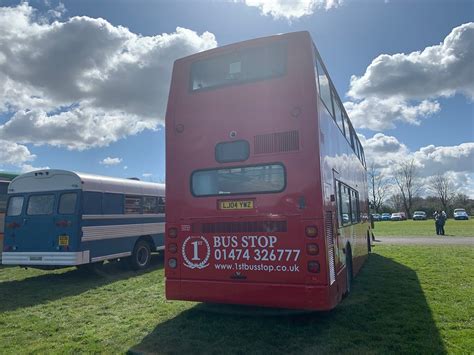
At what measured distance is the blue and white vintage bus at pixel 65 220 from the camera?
959cm

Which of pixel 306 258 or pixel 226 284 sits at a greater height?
pixel 306 258

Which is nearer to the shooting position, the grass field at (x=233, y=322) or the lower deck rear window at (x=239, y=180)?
the grass field at (x=233, y=322)

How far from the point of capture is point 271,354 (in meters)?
4.69

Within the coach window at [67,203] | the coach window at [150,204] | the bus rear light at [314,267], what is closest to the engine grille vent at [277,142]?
the bus rear light at [314,267]

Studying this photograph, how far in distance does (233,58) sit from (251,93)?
2.61 feet

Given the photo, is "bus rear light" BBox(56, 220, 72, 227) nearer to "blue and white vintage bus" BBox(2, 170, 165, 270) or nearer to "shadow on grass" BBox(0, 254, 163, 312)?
"blue and white vintage bus" BBox(2, 170, 165, 270)

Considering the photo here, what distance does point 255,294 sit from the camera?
5.40 m

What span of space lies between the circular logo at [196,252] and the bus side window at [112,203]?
17.5ft

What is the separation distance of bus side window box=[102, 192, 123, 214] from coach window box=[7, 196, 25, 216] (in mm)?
2195

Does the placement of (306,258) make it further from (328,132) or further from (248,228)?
(328,132)

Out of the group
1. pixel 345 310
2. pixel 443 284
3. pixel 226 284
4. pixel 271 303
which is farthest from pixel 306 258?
pixel 443 284

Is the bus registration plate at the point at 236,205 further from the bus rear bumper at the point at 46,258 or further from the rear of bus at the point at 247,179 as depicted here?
the bus rear bumper at the point at 46,258

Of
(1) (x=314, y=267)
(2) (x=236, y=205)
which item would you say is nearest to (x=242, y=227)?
(2) (x=236, y=205)

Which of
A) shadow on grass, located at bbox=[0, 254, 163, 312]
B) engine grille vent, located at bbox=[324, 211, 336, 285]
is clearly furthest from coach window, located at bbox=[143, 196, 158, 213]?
engine grille vent, located at bbox=[324, 211, 336, 285]
